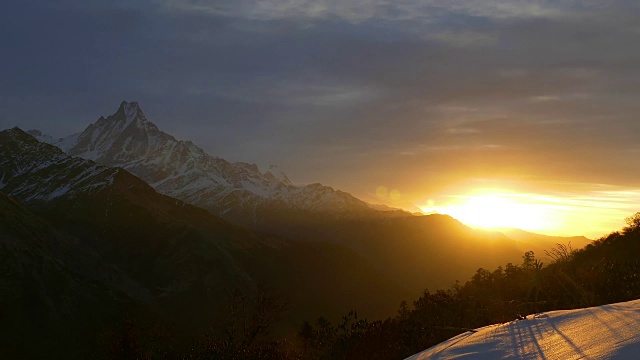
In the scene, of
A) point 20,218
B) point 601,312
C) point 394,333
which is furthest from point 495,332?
point 20,218

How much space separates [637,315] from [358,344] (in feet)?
64.9

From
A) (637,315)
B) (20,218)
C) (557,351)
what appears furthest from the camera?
(20,218)

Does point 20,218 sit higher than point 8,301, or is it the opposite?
point 20,218

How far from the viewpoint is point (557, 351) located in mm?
6062

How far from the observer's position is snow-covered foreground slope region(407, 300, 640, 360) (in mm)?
5781

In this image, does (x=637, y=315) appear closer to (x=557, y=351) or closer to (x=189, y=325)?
(x=557, y=351)

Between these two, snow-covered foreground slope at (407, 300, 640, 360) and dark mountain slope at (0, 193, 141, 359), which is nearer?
snow-covered foreground slope at (407, 300, 640, 360)

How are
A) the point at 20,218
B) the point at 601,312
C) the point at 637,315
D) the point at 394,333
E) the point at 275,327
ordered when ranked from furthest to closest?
the point at 20,218, the point at 275,327, the point at 394,333, the point at 601,312, the point at 637,315

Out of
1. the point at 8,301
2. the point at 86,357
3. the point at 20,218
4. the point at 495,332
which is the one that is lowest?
the point at 86,357

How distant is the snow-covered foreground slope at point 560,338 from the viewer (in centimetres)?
578

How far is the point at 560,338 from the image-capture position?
6.54 m

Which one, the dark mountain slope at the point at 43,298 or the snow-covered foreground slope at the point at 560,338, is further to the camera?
the dark mountain slope at the point at 43,298

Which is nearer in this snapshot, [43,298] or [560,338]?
[560,338]

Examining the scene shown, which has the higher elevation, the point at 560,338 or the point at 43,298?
the point at 560,338
